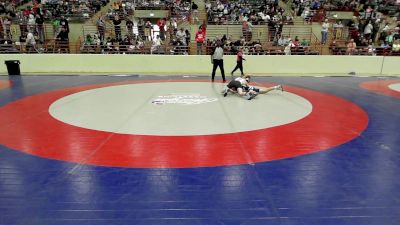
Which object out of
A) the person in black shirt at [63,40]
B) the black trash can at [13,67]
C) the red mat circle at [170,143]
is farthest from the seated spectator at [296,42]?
the black trash can at [13,67]

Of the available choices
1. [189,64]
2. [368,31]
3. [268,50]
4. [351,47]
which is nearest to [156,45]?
[189,64]

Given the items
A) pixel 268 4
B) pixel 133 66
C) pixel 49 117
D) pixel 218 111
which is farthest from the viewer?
pixel 268 4

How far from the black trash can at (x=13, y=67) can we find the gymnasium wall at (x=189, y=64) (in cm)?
83

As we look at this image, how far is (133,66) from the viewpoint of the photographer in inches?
650

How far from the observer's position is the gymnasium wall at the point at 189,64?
16109mm

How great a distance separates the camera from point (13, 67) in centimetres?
1496

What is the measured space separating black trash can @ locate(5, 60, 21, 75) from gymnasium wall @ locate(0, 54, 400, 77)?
2.71 ft

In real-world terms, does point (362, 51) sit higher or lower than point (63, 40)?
lower

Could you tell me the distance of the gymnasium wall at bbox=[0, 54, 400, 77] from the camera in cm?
1611

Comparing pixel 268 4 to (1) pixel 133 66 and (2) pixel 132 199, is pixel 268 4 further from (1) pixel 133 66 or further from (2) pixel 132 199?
(2) pixel 132 199

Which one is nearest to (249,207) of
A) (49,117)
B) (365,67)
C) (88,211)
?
(88,211)

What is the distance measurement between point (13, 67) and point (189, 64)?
8260 millimetres

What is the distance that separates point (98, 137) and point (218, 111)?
3221 mm

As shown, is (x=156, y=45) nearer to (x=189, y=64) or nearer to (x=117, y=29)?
(x=189, y=64)
